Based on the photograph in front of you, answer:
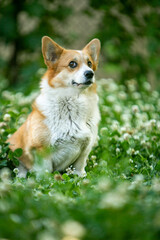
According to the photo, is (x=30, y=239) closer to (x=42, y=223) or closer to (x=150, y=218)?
(x=42, y=223)

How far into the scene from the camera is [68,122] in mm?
3396

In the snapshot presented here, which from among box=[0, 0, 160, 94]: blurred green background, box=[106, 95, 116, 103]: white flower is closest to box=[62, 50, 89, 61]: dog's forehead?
box=[106, 95, 116, 103]: white flower

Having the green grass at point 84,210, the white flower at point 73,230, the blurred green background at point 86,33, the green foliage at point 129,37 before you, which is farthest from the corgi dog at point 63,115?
the green foliage at point 129,37

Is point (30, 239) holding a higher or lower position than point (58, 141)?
lower

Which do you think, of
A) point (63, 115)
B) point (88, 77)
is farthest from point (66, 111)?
point (88, 77)

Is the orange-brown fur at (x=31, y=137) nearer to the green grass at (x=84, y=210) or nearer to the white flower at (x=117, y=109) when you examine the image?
the green grass at (x=84, y=210)

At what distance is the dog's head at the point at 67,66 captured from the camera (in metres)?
3.37

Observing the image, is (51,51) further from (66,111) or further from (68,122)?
(68,122)

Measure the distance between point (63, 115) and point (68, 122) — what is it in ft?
0.26

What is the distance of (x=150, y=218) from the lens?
164cm

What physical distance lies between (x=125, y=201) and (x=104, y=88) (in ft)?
15.4

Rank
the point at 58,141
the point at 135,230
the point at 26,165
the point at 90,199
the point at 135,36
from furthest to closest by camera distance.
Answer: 1. the point at 135,36
2. the point at 26,165
3. the point at 58,141
4. the point at 90,199
5. the point at 135,230

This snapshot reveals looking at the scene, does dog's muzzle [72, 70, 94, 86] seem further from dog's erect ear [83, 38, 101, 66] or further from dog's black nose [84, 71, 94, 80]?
dog's erect ear [83, 38, 101, 66]

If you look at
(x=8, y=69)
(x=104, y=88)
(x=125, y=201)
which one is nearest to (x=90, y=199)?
(x=125, y=201)
